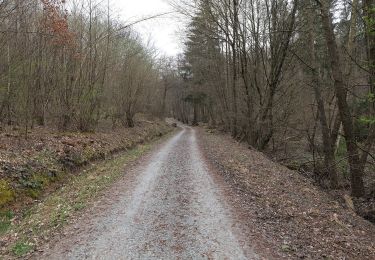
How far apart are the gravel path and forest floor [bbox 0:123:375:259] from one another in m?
0.02

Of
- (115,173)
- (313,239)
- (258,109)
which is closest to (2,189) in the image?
(115,173)

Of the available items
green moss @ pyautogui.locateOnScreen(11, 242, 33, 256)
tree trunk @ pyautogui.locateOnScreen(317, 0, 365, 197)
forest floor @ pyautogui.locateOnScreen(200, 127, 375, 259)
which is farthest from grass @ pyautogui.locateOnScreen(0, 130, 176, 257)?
tree trunk @ pyautogui.locateOnScreen(317, 0, 365, 197)

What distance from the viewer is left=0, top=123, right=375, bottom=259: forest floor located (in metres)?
5.86

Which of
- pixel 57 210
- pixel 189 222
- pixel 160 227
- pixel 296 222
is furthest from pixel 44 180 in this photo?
pixel 296 222

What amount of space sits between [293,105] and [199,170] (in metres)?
10.3

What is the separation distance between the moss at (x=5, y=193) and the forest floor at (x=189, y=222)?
69cm

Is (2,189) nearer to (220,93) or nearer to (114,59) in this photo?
(114,59)

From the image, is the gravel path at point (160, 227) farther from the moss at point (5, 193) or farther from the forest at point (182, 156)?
the moss at point (5, 193)

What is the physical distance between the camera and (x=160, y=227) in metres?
6.85

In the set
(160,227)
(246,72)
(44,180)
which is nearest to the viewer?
(160,227)

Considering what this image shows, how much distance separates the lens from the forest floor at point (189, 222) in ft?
19.2

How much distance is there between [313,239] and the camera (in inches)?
251

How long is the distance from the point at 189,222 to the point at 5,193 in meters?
4.79

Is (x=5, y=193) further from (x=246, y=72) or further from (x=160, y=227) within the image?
(x=246, y=72)
